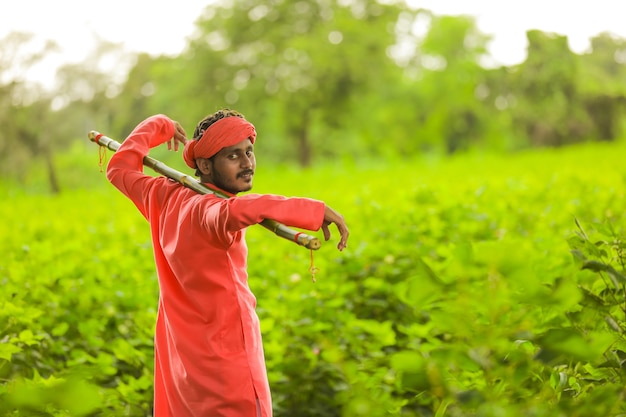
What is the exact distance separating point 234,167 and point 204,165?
107 mm

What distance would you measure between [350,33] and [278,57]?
235cm

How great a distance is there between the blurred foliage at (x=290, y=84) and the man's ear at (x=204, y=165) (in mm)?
15128

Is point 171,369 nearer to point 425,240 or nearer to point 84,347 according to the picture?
point 84,347

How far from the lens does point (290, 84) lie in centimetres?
2450

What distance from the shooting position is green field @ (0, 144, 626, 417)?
52.5 inches

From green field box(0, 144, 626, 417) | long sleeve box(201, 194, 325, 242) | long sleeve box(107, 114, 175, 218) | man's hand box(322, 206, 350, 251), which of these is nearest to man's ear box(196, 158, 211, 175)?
long sleeve box(107, 114, 175, 218)

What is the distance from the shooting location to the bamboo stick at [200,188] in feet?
6.49

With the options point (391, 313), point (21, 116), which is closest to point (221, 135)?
point (391, 313)

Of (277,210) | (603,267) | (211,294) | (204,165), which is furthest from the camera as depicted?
(204,165)

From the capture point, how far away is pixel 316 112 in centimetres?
2630

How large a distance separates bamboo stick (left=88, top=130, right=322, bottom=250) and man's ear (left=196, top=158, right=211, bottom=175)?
0.05 m

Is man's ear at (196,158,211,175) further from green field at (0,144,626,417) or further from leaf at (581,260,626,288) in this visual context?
leaf at (581,260,626,288)

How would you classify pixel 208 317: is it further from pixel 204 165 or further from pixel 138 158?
pixel 138 158

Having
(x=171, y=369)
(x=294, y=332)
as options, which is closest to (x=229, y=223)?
(x=171, y=369)
